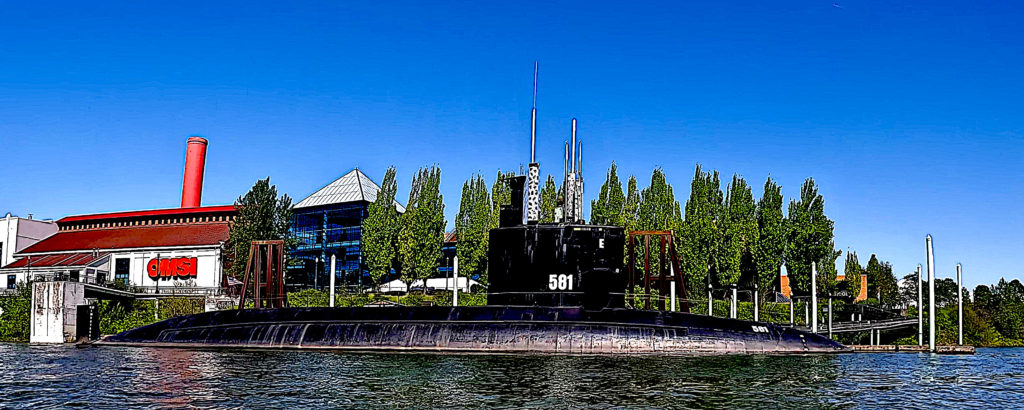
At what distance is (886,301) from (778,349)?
177 feet

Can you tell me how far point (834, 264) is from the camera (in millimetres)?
61000

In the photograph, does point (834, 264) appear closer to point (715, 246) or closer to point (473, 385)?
point (715, 246)

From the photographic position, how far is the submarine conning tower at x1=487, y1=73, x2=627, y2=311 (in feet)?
87.6

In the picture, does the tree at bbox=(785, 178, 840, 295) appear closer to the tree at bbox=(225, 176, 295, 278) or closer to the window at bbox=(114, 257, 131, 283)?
the tree at bbox=(225, 176, 295, 278)

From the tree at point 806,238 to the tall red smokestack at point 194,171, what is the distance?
47817 millimetres

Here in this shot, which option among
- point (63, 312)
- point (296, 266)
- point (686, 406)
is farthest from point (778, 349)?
point (296, 266)

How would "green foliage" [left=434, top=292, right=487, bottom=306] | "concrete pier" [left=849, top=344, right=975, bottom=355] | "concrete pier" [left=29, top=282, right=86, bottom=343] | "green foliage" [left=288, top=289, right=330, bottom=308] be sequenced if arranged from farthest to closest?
"green foliage" [left=434, top=292, right=487, bottom=306] → "green foliage" [left=288, top=289, right=330, bottom=308] → "concrete pier" [left=29, top=282, right=86, bottom=343] → "concrete pier" [left=849, top=344, right=975, bottom=355]

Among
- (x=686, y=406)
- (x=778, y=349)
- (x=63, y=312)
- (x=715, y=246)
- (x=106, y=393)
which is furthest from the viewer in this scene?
(x=715, y=246)

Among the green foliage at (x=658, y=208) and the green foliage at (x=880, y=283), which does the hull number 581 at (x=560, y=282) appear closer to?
the green foliage at (x=658, y=208)

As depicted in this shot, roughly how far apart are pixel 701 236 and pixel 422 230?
19738 mm

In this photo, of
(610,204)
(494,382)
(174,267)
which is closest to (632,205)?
(610,204)

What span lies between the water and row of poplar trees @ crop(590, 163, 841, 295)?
3159cm

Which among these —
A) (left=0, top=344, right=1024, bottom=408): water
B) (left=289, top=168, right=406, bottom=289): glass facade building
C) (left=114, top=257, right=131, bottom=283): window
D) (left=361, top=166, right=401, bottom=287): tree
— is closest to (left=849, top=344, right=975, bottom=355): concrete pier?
(left=0, top=344, right=1024, bottom=408): water

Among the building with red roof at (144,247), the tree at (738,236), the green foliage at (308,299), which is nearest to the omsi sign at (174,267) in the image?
the building with red roof at (144,247)
